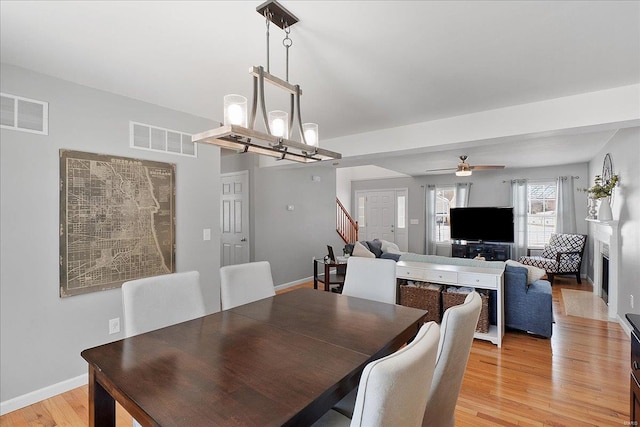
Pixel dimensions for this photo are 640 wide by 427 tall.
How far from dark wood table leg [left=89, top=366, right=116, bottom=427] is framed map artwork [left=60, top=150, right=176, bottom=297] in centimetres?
150

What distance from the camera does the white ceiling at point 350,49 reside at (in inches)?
64.4

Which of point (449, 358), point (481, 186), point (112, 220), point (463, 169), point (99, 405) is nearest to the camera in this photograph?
point (449, 358)

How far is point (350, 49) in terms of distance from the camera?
6.57 ft

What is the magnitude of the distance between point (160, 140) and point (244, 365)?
2574 mm

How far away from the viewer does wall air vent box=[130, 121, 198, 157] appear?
2.91m

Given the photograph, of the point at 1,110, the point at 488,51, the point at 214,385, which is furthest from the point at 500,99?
the point at 1,110

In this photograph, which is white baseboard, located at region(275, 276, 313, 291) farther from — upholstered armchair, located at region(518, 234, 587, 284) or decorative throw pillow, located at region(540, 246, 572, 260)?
decorative throw pillow, located at region(540, 246, 572, 260)

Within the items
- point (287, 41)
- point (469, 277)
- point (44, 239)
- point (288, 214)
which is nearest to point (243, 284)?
point (44, 239)

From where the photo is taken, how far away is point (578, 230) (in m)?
6.62

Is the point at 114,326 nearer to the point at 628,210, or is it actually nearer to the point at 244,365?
the point at 244,365

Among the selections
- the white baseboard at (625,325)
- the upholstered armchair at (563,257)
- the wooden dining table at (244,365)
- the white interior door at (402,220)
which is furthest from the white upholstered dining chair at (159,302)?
the white interior door at (402,220)

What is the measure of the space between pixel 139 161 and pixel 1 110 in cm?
94

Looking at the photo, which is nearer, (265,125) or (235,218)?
(265,125)

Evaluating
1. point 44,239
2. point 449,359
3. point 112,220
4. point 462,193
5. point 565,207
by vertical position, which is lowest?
point 449,359
